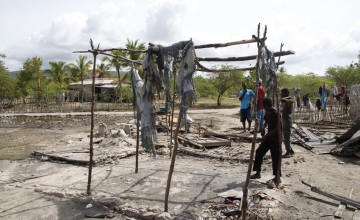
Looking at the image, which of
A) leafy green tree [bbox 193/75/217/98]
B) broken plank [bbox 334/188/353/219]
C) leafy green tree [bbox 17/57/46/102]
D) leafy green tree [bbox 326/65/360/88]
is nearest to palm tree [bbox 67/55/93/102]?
leafy green tree [bbox 17/57/46/102]

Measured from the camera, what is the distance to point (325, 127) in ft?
48.5

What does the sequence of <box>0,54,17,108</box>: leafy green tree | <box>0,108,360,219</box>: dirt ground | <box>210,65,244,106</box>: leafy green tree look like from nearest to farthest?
<box>0,108,360,219</box>: dirt ground → <box>0,54,17,108</box>: leafy green tree → <box>210,65,244,106</box>: leafy green tree

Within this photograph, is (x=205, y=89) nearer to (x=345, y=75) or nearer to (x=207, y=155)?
(x=345, y=75)

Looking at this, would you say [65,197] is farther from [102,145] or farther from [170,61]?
[102,145]

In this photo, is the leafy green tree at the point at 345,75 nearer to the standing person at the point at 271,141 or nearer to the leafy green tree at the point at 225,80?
the leafy green tree at the point at 225,80

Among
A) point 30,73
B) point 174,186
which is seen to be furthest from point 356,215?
point 30,73

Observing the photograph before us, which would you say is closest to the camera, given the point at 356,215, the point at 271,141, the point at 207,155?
the point at 356,215

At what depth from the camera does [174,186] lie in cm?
669

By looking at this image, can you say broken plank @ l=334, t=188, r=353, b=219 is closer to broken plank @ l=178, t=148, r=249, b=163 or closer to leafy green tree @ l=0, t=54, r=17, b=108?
broken plank @ l=178, t=148, r=249, b=163

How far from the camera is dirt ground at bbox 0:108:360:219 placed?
217 inches

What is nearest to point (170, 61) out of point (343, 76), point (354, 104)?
point (354, 104)

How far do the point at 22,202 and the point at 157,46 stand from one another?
12.2 ft

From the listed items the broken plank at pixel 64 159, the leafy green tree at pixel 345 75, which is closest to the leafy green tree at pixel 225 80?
the leafy green tree at pixel 345 75

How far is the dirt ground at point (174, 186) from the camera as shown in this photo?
5520mm
